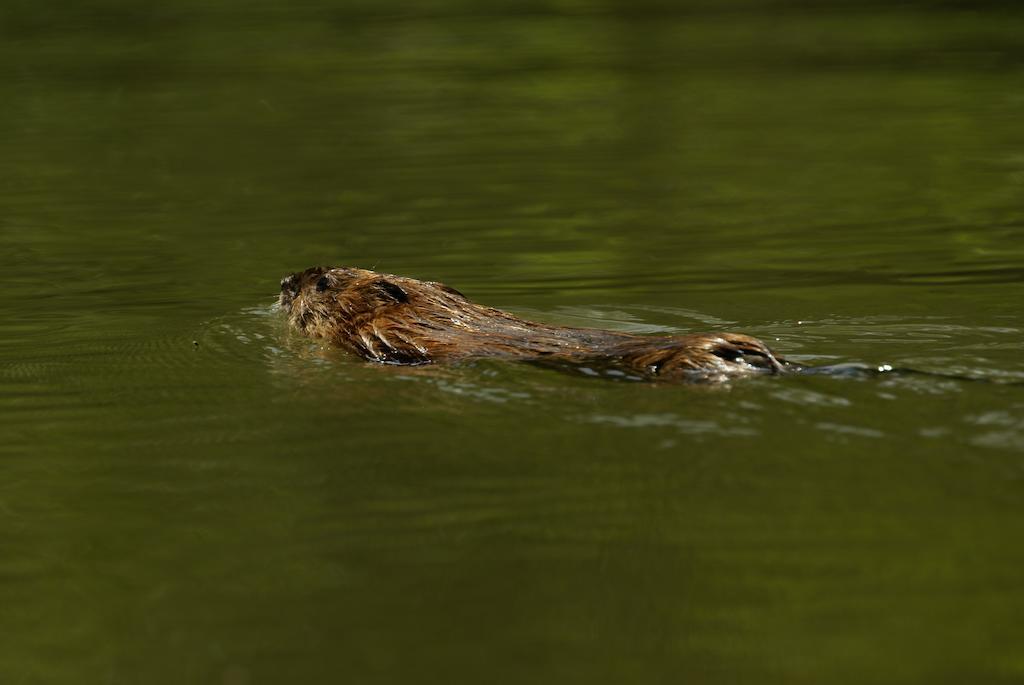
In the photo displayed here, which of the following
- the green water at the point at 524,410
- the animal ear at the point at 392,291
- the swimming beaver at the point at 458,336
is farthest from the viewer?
the animal ear at the point at 392,291

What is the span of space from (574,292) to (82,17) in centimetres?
1456

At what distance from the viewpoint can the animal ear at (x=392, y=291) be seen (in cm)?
604

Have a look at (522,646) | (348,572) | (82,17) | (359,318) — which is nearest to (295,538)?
(348,572)

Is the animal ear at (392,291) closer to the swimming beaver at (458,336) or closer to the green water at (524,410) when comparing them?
the swimming beaver at (458,336)

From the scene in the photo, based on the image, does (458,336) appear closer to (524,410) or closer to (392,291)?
(392,291)

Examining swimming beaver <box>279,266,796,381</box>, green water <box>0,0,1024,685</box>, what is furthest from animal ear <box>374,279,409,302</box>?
green water <box>0,0,1024,685</box>

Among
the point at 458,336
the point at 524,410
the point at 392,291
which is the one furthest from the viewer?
the point at 392,291

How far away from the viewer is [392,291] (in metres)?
6.08

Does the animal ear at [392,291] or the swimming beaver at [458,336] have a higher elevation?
the animal ear at [392,291]

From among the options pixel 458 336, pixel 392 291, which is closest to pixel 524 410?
pixel 458 336

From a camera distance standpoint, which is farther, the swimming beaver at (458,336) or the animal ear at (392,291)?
the animal ear at (392,291)

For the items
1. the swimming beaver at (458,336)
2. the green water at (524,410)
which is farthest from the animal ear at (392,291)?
the green water at (524,410)

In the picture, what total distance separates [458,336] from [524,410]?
0.83m

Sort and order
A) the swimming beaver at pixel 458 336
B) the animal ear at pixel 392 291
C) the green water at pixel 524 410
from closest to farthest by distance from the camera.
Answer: the green water at pixel 524 410 → the swimming beaver at pixel 458 336 → the animal ear at pixel 392 291
